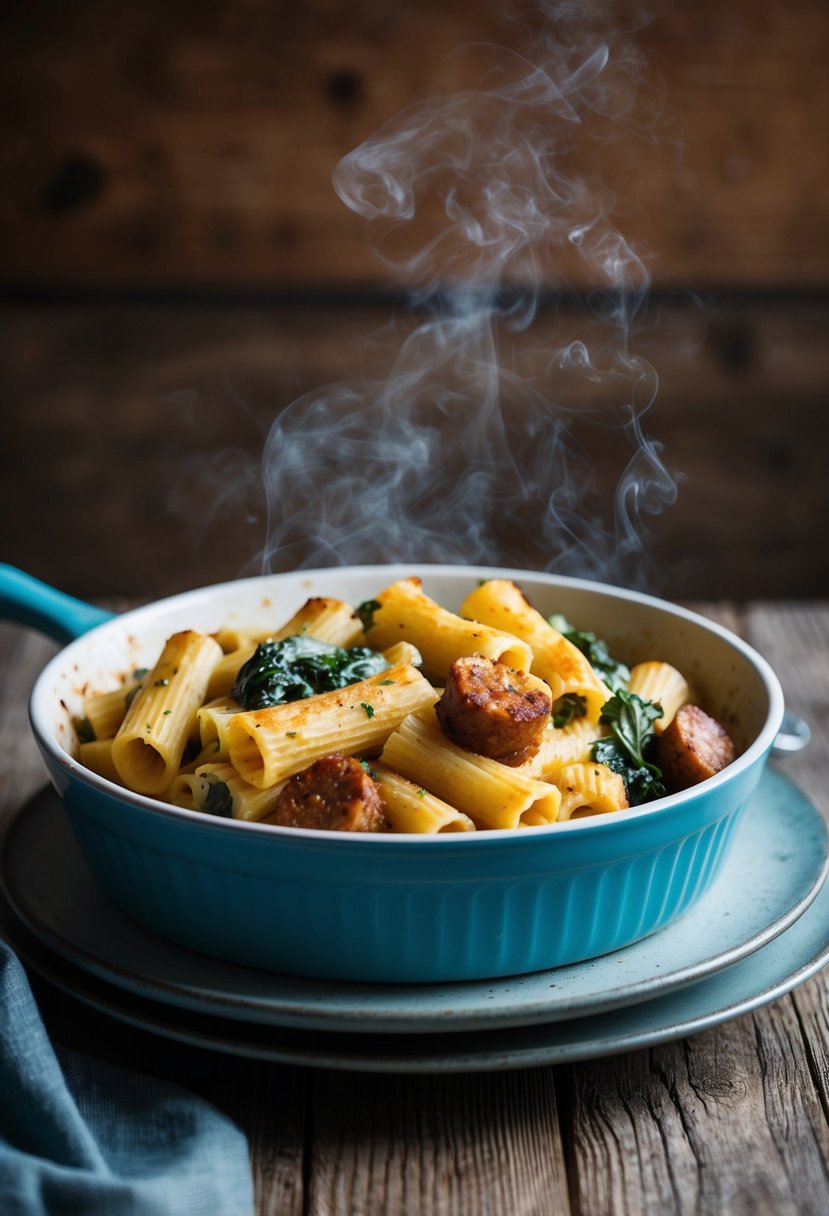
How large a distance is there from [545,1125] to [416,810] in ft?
1.27

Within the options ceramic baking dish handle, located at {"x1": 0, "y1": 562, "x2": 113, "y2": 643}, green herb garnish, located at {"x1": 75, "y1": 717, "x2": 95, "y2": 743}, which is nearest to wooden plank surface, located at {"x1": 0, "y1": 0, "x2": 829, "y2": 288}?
ceramic baking dish handle, located at {"x1": 0, "y1": 562, "x2": 113, "y2": 643}

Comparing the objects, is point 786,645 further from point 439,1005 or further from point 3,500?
point 3,500

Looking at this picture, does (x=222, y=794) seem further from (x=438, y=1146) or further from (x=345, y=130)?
(x=345, y=130)

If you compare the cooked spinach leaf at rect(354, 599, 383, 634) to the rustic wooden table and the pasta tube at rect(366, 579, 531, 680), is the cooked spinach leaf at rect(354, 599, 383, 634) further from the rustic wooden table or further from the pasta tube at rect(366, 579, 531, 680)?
the rustic wooden table

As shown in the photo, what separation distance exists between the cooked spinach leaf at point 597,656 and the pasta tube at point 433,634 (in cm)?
19

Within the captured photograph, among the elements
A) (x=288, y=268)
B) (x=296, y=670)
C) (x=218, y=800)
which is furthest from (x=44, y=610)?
(x=288, y=268)

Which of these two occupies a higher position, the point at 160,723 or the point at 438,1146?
the point at 160,723

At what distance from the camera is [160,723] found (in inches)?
68.9

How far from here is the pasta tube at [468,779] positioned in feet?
Result: 5.07

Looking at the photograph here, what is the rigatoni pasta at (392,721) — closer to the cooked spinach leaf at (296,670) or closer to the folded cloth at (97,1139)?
the cooked spinach leaf at (296,670)

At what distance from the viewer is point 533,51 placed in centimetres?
387

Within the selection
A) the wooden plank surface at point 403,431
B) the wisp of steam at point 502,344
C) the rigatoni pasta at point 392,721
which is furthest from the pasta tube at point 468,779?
the wooden plank surface at point 403,431

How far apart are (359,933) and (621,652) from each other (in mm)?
885

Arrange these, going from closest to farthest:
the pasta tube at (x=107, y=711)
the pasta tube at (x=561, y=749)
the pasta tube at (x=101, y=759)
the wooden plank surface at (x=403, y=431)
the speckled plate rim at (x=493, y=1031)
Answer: the speckled plate rim at (x=493, y=1031)
the pasta tube at (x=561, y=749)
the pasta tube at (x=101, y=759)
the pasta tube at (x=107, y=711)
the wooden plank surface at (x=403, y=431)
